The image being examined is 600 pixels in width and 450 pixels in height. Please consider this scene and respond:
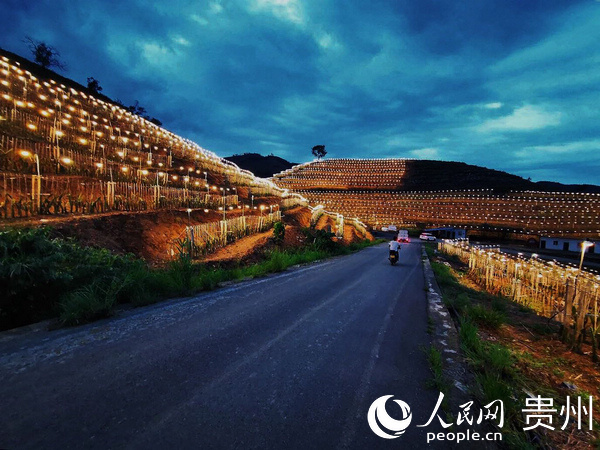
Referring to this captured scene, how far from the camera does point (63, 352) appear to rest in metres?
3.63

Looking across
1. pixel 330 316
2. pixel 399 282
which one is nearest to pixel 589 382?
pixel 330 316

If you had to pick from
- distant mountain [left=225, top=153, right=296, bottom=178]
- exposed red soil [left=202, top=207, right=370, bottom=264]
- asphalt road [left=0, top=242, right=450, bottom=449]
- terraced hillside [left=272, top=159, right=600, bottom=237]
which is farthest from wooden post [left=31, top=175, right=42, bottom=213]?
distant mountain [left=225, top=153, right=296, bottom=178]

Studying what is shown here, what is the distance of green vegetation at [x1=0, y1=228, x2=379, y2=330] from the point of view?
4512mm

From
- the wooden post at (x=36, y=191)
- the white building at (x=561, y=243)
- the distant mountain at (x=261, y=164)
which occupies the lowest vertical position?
the white building at (x=561, y=243)

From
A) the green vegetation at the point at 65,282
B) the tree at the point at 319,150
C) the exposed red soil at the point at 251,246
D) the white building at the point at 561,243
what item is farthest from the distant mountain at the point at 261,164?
the green vegetation at the point at 65,282

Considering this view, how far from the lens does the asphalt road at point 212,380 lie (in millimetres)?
2346

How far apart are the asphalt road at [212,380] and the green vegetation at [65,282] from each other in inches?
23.2

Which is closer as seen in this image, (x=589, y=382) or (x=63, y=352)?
(x=63, y=352)

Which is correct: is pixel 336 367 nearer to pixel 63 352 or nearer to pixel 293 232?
pixel 63 352

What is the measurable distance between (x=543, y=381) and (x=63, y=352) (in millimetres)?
6889

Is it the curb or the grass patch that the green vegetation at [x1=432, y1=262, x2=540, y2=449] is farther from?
the grass patch

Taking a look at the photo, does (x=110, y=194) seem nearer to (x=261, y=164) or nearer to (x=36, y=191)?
(x=36, y=191)

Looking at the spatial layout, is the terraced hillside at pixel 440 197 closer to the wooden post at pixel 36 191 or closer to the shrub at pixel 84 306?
the wooden post at pixel 36 191

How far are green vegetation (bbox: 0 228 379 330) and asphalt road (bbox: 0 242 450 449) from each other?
589 millimetres
